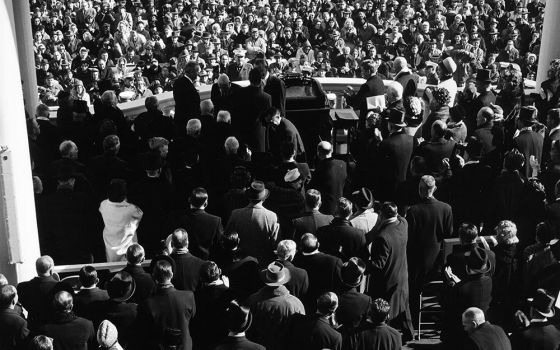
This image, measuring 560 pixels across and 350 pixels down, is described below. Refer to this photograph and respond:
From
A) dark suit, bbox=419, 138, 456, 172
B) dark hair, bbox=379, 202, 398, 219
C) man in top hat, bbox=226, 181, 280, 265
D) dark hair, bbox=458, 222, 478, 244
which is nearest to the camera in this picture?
dark hair, bbox=458, 222, 478, 244

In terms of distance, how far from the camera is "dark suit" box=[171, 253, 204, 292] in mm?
8978

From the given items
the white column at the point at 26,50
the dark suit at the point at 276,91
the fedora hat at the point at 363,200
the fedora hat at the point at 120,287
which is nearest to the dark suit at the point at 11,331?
the fedora hat at the point at 120,287

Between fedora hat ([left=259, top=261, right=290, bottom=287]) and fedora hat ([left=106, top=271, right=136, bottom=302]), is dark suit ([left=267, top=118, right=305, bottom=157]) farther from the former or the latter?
fedora hat ([left=106, top=271, right=136, bottom=302])

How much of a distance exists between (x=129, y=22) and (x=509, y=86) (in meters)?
15.6

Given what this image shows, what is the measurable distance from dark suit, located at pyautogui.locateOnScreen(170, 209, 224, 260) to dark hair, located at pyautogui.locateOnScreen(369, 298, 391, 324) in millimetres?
2480

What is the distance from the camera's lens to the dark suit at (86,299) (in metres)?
8.47

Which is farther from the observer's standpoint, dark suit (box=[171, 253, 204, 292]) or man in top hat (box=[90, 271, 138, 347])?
dark suit (box=[171, 253, 204, 292])

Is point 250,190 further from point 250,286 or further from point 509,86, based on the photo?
point 509,86

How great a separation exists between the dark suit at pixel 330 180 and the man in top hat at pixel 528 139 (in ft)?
7.71

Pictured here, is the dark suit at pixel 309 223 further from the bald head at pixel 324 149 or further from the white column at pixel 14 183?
the white column at pixel 14 183

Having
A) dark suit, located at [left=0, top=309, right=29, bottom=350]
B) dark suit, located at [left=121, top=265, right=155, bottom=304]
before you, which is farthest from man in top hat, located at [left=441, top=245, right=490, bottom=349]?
dark suit, located at [left=0, top=309, right=29, bottom=350]

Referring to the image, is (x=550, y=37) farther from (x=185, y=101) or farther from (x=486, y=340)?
(x=486, y=340)

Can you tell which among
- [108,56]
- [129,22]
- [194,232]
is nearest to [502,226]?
[194,232]

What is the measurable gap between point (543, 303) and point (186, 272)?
3.31 metres
